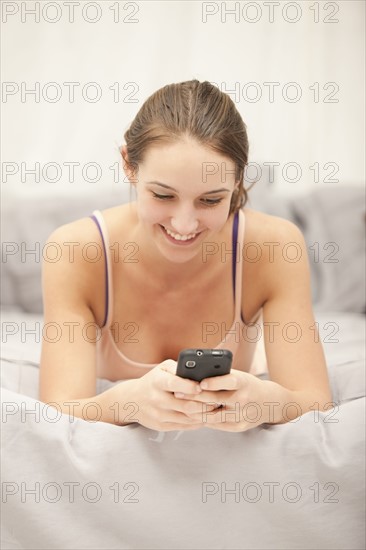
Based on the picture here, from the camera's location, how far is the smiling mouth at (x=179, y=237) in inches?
42.2

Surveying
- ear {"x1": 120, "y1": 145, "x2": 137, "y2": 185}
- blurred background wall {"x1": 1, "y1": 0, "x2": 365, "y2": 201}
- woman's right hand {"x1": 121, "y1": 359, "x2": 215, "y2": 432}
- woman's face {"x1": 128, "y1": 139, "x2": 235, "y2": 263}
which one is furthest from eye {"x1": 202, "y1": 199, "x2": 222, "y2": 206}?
blurred background wall {"x1": 1, "y1": 0, "x2": 365, "y2": 201}

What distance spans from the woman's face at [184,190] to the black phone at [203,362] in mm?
222

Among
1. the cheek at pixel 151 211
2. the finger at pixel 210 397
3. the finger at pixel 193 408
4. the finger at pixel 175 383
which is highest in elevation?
the cheek at pixel 151 211

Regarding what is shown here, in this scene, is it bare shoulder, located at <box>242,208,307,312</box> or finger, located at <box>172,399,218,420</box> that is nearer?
finger, located at <box>172,399,218,420</box>

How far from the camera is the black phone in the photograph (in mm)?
852

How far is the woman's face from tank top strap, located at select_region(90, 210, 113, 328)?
0.15 metres

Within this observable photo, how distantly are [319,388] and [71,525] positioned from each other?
0.41 metres

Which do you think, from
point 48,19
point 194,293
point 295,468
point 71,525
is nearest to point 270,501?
point 295,468

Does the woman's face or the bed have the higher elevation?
the woman's face

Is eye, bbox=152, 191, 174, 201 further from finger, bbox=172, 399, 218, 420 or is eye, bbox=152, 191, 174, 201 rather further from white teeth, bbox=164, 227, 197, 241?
finger, bbox=172, 399, 218, 420

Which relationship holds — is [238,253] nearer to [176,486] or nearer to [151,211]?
[151,211]

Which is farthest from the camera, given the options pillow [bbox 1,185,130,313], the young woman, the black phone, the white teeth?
pillow [bbox 1,185,130,313]

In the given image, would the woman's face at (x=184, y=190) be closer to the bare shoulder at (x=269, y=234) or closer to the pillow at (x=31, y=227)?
the bare shoulder at (x=269, y=234)

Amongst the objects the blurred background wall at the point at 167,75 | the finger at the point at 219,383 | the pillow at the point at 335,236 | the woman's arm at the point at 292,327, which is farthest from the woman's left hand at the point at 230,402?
the blurred background wall at the point at 167,75
